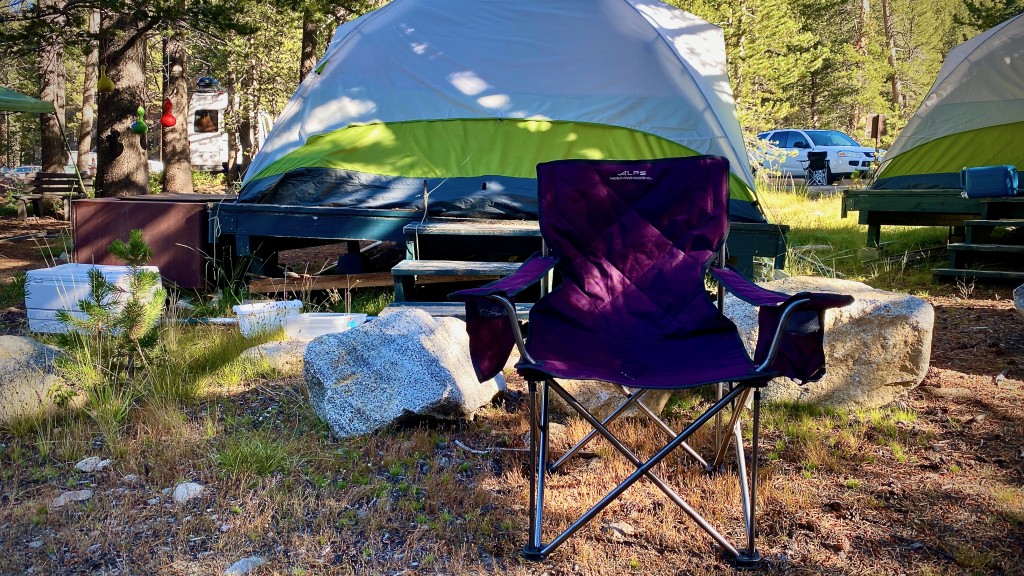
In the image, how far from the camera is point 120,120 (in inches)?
337

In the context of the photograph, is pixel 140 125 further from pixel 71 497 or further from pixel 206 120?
pixel 206 120

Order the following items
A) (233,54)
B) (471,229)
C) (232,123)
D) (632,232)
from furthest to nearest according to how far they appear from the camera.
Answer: (232,123)
(233,54)
(471,229)
(632,232)

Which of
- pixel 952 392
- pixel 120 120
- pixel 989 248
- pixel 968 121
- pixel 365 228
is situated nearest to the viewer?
pixel 952 392

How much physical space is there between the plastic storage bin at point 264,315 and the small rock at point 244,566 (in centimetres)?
219

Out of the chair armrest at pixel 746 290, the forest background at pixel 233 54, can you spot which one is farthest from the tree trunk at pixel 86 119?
the chair armrest at pixel 746 290

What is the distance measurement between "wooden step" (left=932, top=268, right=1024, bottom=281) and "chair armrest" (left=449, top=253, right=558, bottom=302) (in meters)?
4.35

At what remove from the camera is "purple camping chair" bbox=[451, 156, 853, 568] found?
2211 millimetres

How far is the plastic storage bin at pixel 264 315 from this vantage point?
4305 millimetres

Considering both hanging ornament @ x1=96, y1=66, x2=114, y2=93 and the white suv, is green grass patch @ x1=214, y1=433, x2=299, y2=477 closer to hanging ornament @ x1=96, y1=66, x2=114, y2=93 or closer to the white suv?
hanging ornament @ x1=96, y1=66, x2=114, y2=93

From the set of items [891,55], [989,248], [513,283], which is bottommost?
[989,248]

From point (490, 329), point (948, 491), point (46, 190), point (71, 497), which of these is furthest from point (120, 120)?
point (948, 491)

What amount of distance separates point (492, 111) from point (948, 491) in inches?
139

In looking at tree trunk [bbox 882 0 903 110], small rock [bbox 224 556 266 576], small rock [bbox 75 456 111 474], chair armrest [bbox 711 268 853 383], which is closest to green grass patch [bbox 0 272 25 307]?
small rock [bbox 75 456 111 474]

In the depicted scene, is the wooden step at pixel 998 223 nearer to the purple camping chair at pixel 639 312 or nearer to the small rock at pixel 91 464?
the purple camping chair at pixel 639 312
